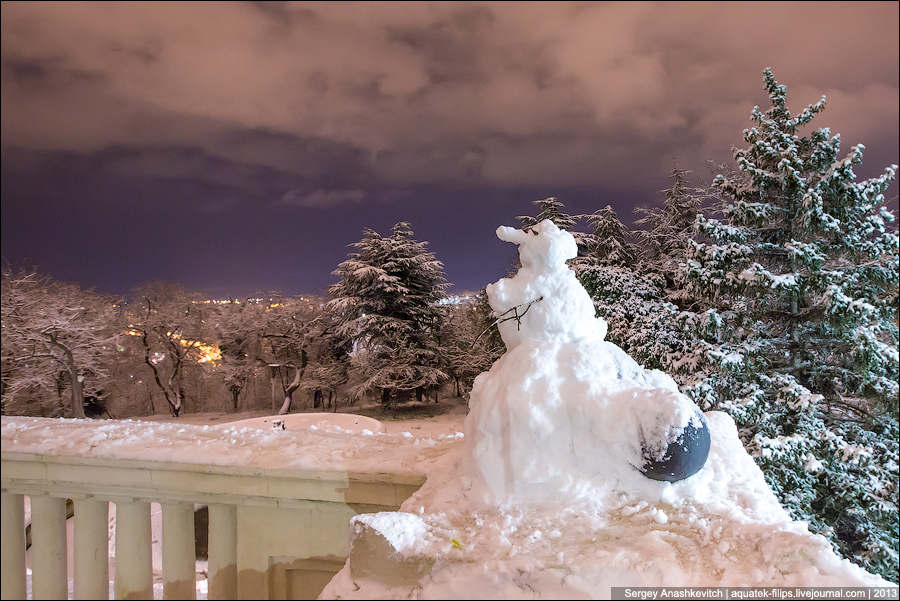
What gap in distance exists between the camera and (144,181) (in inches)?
75.6

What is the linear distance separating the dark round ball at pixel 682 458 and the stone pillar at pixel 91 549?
1731mm

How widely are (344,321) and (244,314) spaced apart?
127 centimetres

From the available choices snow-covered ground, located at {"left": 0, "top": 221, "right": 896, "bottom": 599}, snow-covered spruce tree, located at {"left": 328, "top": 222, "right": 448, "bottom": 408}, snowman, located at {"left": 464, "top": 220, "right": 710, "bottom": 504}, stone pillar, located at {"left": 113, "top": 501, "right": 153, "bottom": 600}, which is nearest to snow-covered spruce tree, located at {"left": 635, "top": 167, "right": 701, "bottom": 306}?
snow-covered spruce tree, located at {"left": 328, "top": 222, "right": 448, "bottom": 408}

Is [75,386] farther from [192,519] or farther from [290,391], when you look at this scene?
[290,391]

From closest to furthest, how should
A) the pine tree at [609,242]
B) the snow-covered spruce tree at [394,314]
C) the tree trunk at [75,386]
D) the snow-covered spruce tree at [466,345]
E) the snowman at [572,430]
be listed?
1. the snowman at [572,430]
2. the tree trunk at [75,386]
3. the snow-covered spruce tree at [466,345]
4. the snow-covered spruce tree at [394,314]
5. the pine tree at [609,242]

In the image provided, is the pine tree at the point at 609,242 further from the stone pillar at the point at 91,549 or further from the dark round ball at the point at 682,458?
the stone pillar at the point at 91,549

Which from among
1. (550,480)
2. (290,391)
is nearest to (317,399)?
(290,391)

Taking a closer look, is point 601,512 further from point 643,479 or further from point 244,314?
point 244,314

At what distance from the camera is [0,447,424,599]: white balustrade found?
141 cm

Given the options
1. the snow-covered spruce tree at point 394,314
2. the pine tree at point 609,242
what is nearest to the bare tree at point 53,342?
the snow-covered spruce tree at point 394,314

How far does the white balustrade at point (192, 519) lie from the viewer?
141 cm

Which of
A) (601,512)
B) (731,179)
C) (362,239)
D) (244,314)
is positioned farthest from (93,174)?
(731,179)

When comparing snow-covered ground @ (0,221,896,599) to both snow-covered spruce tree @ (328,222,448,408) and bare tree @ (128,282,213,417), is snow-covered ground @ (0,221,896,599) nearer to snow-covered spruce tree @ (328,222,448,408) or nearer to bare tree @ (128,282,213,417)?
bare tree @ (128,282,213,417)

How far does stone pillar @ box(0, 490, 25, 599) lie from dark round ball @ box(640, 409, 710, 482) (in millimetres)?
1805
